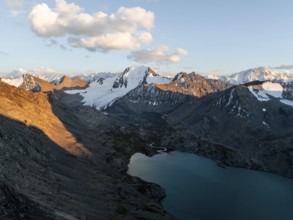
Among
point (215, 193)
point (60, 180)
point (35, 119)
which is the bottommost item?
point (60, 180)

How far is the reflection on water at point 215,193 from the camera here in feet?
403

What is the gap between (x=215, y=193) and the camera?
145250mm

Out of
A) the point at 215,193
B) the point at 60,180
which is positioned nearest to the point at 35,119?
the point at 60,180

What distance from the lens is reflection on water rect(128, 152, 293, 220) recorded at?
403 ft

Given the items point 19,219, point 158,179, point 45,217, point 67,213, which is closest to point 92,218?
point 67,213

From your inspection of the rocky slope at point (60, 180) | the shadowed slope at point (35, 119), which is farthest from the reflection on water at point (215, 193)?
the shadowed slope at point (35, 119)

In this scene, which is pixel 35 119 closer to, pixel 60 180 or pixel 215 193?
pixel 60 180

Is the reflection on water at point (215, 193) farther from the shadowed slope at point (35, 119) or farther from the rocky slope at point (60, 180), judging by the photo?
the shadowed slope at point (35, 119)

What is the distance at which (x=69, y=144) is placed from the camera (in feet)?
573

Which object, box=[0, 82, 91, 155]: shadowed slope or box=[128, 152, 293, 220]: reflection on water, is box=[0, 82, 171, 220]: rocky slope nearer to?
box=[0, 82, 91, 155]: shadowed slope

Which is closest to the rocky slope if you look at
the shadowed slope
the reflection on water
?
the shadowed slope

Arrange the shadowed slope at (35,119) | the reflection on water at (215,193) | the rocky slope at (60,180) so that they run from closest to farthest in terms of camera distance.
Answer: the rocky slope at (60,180)
the reflection on water at (215,193)
the shadowed slope at (35,119)

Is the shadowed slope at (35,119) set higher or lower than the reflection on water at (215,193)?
higher

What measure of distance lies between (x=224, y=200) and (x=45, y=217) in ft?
278
